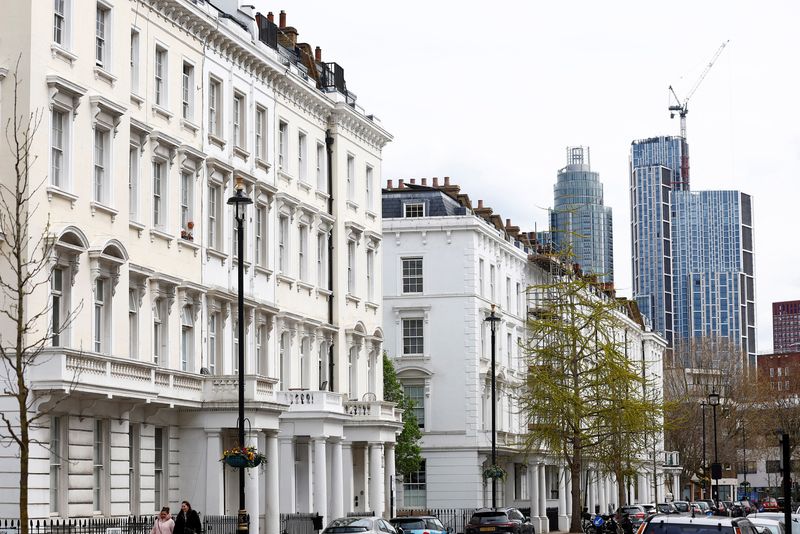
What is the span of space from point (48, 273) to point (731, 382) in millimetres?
103559

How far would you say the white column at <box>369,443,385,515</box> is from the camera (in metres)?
56.2

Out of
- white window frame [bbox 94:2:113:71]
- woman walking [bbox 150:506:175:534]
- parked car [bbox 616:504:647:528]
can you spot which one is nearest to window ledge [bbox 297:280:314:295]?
white window frame [bbox 94:2:113:71]

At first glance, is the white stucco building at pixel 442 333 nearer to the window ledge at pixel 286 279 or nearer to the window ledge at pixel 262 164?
the window ledge at pixel 286 279

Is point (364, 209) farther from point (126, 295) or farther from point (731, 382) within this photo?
point (731, 382)

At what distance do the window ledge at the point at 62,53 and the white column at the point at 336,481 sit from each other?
2028cm

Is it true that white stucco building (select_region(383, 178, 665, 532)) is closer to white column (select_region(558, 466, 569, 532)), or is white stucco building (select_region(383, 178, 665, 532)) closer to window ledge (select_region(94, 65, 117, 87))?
white column (select_region(558, 466, 569, 532))

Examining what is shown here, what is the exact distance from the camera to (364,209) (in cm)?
5859

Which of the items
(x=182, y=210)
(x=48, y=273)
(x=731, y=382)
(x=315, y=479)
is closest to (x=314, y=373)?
(x=315, y=479)

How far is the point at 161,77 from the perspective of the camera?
41.1 metres

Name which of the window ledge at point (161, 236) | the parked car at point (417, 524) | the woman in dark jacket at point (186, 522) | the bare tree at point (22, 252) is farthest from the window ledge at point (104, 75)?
the parked car at point (417, 524)

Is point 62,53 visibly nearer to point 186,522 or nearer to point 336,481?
point 186,522

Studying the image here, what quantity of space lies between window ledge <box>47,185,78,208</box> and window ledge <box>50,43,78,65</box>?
10.6 feet

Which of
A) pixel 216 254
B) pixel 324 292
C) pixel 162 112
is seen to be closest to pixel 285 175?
pixel 324 292

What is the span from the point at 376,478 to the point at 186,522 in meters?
21.6
